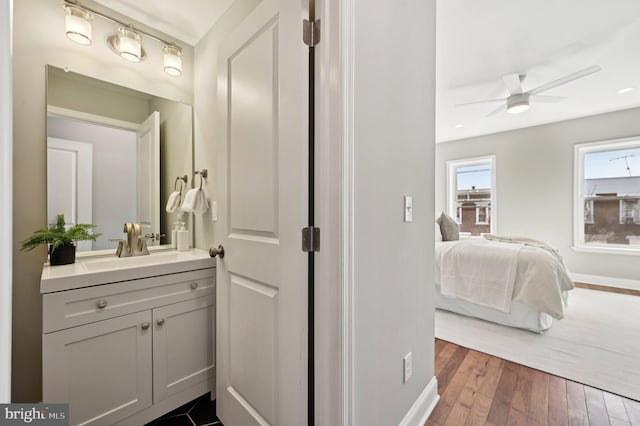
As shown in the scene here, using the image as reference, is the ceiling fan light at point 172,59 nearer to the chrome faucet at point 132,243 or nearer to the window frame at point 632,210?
the chrome faucet at point 132,243

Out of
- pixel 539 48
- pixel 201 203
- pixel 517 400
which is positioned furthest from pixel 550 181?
pixel 201 203

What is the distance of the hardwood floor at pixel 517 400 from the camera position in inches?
57.7

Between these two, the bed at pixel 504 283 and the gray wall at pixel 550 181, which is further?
the gray wall at pixel 550 181

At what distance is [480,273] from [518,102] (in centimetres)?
207

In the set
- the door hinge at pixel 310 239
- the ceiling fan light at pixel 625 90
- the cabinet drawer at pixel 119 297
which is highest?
the ceiling fan light at pixel 625 90

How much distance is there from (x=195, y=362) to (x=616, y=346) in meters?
3.16

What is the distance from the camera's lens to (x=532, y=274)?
237 cm

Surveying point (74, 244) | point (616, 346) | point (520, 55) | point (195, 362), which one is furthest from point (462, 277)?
point (74, 244)

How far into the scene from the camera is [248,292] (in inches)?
50.1

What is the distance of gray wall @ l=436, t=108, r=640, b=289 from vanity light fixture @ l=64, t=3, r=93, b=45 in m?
5.77

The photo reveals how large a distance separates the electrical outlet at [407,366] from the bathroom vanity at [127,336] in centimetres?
114

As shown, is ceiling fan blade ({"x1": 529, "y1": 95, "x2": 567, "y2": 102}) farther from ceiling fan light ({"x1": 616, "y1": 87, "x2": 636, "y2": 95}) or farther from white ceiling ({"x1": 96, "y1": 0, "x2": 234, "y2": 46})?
white ceiling ({"x1": 96, "y1": 0, "x2": 234, "y2": 46})

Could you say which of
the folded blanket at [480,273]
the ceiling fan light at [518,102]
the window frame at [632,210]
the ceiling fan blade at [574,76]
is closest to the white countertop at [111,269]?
the folded blanket at [480,273]

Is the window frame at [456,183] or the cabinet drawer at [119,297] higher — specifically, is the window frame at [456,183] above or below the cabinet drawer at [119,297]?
above
